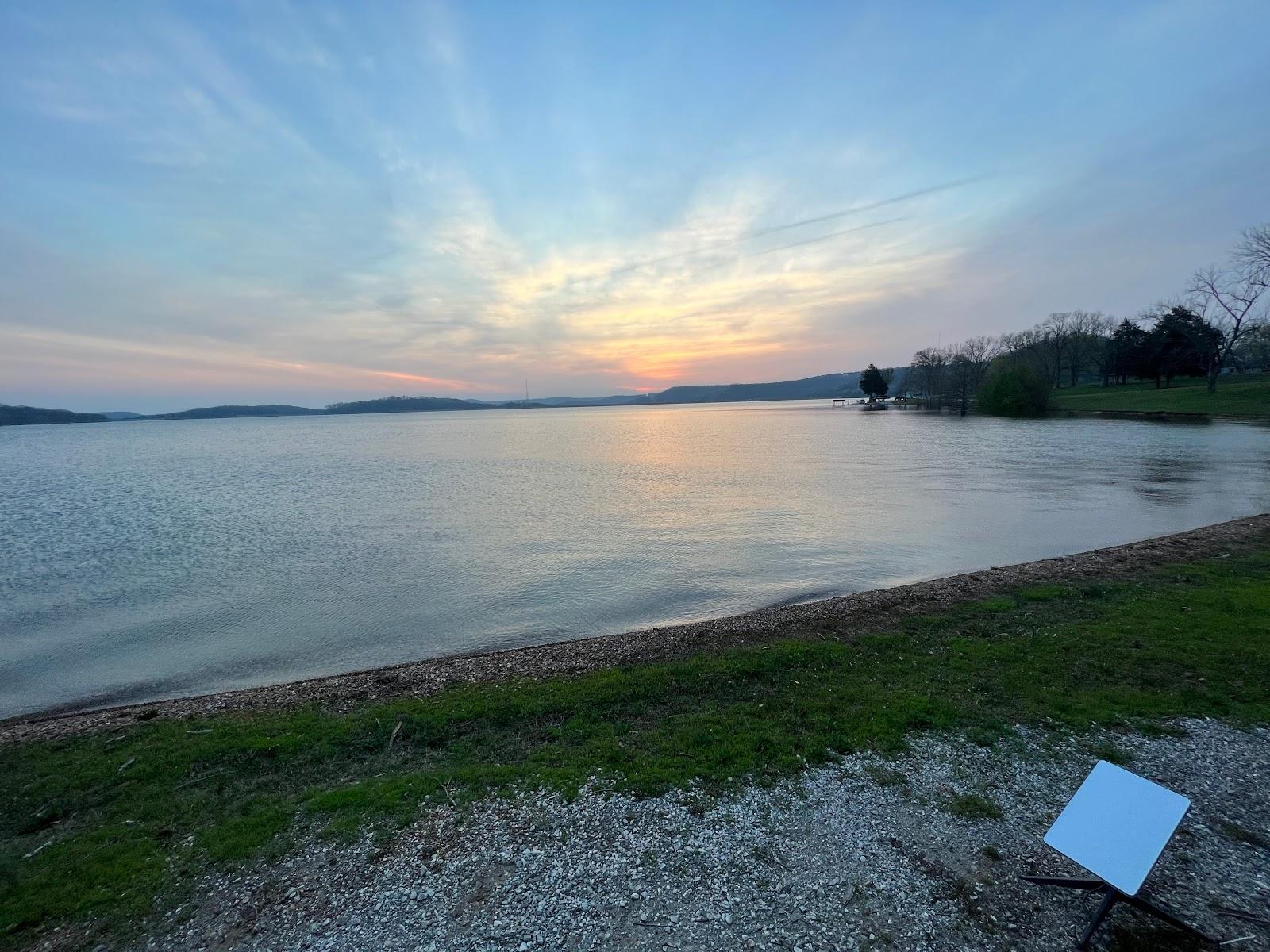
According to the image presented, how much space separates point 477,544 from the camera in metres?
19.8

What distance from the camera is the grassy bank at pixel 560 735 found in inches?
203

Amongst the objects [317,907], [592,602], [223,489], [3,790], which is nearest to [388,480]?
[223,489]

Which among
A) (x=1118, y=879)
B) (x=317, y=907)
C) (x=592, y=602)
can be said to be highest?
(x=1118, y=879)

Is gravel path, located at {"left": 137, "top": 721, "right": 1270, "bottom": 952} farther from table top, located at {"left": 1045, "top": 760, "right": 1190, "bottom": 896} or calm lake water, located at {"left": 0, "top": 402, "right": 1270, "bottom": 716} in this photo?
calm lake water, located at {"left": 0, "top": 402, "right": 1270, "bottom": 716}

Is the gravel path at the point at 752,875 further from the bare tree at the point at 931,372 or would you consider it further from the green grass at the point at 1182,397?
the bare tree at the point at 931,372

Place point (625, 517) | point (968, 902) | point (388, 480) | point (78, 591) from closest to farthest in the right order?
1. point (968, 902)
2. point (78, 591)
3. point (625, 517)
4. point (388, 480)

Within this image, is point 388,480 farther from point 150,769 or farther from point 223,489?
point 150,769

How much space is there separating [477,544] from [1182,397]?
9586cm

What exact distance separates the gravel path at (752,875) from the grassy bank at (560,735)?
459 mm

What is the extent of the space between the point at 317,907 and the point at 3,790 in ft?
16.0

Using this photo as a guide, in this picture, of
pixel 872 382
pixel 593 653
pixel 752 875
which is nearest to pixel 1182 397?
pixel 872 382

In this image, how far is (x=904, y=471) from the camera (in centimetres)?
3559

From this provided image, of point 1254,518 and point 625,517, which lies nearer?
point 1254,518

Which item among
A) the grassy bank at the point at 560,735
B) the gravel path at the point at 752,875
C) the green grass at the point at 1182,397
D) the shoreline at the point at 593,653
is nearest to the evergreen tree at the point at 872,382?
the green grass at the point at 1182,397
